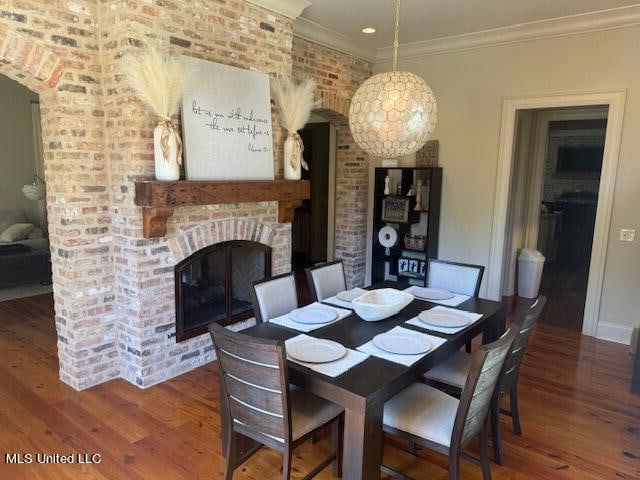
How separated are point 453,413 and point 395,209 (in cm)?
322

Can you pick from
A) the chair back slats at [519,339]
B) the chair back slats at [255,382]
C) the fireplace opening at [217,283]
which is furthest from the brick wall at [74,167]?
the chair back slats at [519,339]

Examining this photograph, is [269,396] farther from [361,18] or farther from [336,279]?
[361,18]

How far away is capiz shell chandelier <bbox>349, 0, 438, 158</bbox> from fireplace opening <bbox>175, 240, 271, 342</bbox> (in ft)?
4.60

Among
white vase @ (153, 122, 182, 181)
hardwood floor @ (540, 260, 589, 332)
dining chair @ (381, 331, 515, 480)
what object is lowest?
hardwood floor @ (540, 260, 589, 332)

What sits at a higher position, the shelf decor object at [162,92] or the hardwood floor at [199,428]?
the shelf decor object at [162,92]

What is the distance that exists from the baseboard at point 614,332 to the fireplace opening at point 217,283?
10.4 ft

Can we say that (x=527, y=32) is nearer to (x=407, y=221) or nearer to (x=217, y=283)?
(x=407, y=221)

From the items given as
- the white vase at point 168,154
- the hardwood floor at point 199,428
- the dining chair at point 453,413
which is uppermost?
the white vase at point 168,154

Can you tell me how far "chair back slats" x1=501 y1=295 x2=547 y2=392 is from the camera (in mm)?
2094

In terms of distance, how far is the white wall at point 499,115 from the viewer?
3826 millimetres

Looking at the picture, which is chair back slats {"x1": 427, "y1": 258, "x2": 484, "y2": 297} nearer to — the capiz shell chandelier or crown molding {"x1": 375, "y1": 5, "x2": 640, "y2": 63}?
the capiz shell chandelier

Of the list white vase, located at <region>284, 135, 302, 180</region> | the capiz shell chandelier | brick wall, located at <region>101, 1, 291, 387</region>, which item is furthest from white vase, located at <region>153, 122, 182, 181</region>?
the capiz shell chandelier

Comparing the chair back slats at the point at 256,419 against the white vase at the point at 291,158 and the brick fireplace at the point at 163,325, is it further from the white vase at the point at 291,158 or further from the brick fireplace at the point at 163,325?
the white vase at the point at 291,158

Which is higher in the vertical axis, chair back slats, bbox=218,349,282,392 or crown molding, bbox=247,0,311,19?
crown molding, bbox=247,0,311,19
